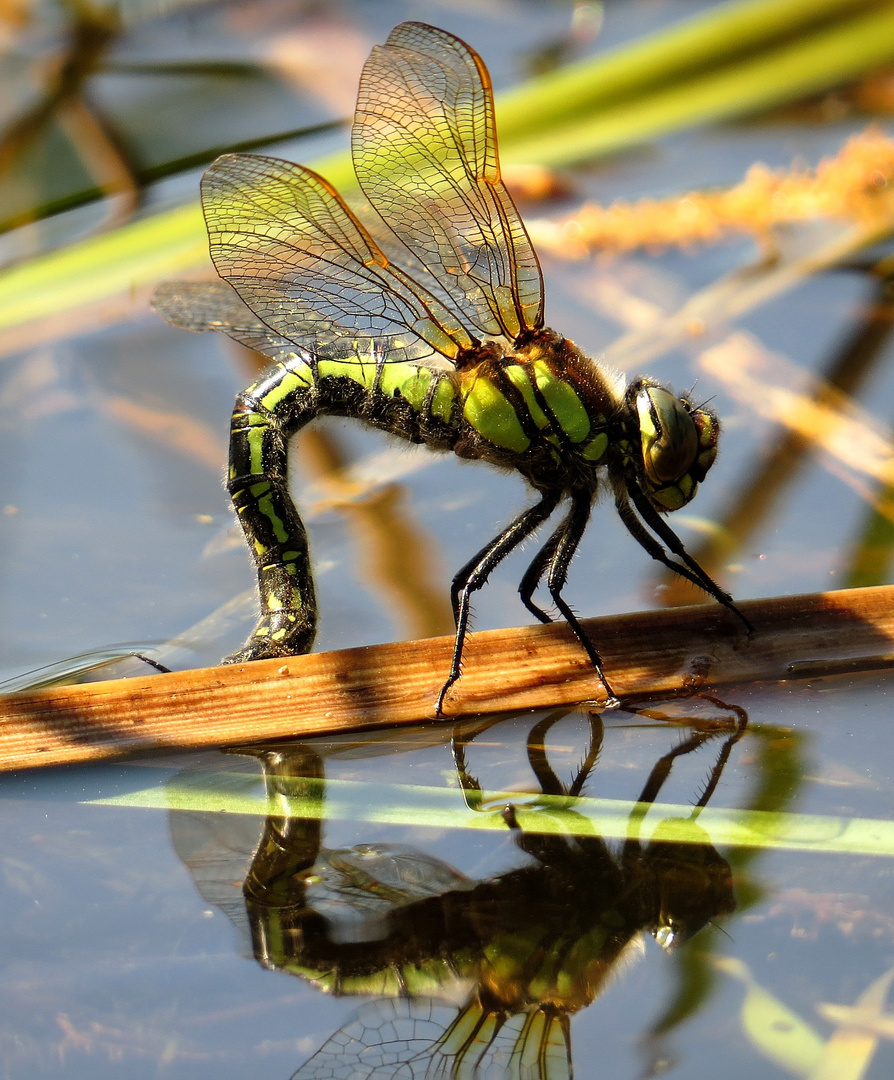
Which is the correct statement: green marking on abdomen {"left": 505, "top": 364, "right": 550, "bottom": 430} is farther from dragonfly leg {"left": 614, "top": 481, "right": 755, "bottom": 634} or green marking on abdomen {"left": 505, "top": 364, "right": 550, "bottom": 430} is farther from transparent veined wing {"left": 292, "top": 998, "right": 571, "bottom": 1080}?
transparent veined wing {"left": 292, "top": 998, "right": 571, "bottom": 1080}

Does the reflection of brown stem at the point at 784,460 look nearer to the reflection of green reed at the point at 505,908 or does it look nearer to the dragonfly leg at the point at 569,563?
the dragonfly leg at the point at 569,563

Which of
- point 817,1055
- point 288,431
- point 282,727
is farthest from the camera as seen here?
point 288,431

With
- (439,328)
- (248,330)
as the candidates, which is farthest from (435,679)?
(248,330)

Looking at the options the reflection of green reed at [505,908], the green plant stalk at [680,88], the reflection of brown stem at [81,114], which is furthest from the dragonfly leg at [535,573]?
the reflection of brown stem at [81,114]

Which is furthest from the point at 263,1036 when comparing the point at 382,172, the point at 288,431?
the point at 382,172

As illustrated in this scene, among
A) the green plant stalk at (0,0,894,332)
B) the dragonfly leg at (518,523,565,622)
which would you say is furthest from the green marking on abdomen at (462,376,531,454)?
the green plant stalk at (0,0,894,332)

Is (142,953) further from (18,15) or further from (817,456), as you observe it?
(18,15)
